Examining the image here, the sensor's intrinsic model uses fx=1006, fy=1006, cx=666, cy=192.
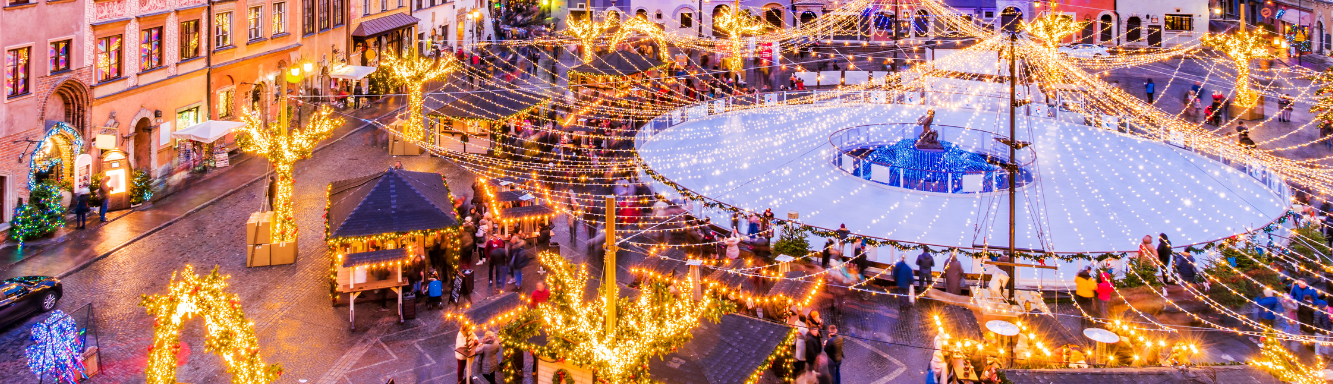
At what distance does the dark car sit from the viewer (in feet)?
51.4

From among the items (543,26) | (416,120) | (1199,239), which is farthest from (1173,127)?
(543,26)

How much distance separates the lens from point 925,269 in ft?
59.2

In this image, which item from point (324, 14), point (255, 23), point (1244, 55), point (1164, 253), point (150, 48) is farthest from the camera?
point (324, 14)

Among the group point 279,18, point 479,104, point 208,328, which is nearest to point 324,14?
point 279,18

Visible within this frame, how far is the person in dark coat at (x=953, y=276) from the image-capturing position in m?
18.0

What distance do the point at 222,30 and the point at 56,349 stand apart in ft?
59.9

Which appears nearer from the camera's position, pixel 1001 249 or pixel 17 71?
pixel 1001 249

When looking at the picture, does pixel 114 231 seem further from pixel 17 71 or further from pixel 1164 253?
pixel 1164 253

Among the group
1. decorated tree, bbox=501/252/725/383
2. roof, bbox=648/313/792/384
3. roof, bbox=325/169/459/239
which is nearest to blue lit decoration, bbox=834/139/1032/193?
roof, bbox=325/169/459/239

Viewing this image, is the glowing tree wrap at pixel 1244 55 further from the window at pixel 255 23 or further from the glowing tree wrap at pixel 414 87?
the window at pixel 255 23

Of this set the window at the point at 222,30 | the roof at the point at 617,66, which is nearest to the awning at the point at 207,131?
the window at the point at 222,30

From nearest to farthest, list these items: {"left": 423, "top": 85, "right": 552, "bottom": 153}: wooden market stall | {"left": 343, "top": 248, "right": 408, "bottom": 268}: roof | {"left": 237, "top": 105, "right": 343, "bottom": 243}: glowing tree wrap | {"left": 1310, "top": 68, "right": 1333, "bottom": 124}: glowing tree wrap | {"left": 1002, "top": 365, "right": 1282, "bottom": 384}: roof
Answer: {"left": 1002, "top": 365, "right": 1282, "bottom": 384}: roof, {"left": 343, "top": 248, "right": 408, "bottom": 268}: roof, {"left": 237, "top": 105, "right": 343, "bottom": 243}: glowing tree wrap, {"left": 423, "top": 85, "right": 552, "bottom": 153}: wooden market stall, {"left": 1310, "top": 68, "right": 1333, "bottom": 124}: glowing tree wrap

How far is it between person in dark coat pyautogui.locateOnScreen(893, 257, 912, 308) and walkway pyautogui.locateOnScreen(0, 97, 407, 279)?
15.2 m

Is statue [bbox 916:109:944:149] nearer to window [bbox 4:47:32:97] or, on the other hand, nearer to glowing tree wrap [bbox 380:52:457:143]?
glowing tree wrap [bbox 380:52:457:143]
